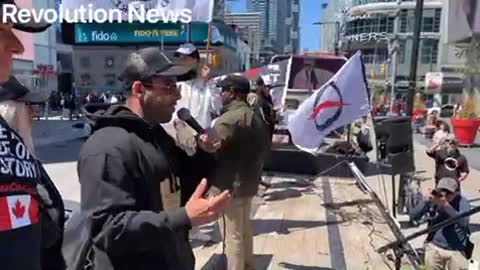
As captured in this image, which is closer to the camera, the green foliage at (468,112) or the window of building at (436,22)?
the green foliage at (468,112)

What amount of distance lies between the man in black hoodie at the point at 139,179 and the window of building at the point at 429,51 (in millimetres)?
86073

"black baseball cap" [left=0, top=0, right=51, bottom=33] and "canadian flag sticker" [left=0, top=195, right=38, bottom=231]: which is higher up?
"black baseball cap" [left=0, top=0, right=51, bottom=33]

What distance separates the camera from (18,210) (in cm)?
151

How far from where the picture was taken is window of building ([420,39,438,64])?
83500 mm

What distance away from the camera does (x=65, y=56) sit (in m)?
64.4

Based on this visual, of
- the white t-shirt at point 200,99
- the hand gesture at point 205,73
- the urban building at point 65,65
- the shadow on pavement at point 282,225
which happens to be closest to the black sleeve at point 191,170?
the white t-shirt at point 200,99

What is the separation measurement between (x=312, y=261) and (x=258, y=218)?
73.4 inches

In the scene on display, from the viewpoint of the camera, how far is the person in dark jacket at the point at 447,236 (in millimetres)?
4734

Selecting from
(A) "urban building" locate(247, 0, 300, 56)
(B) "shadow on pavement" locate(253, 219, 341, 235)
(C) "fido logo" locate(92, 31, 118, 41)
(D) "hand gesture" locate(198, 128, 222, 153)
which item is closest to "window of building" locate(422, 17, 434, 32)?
(A) "urban building" locate(247, 0, 300, 56)

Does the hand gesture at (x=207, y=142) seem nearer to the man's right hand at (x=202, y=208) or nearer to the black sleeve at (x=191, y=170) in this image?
the black sleeve at (x=191, y=170)

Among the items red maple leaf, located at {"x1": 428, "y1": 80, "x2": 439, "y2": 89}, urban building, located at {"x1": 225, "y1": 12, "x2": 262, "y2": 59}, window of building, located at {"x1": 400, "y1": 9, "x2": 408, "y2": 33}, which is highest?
window of building, located at {"x1": 400, "y1": 9, "x2": 408, "y2": 33}

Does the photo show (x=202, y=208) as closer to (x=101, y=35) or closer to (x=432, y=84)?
(x=101, y=35)

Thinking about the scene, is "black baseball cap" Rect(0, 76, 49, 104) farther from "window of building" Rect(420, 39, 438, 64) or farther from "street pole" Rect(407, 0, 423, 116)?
"window of building" Rect(420, 39, 438, 64)

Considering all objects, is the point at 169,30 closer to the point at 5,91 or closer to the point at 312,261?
the point at 312,261
